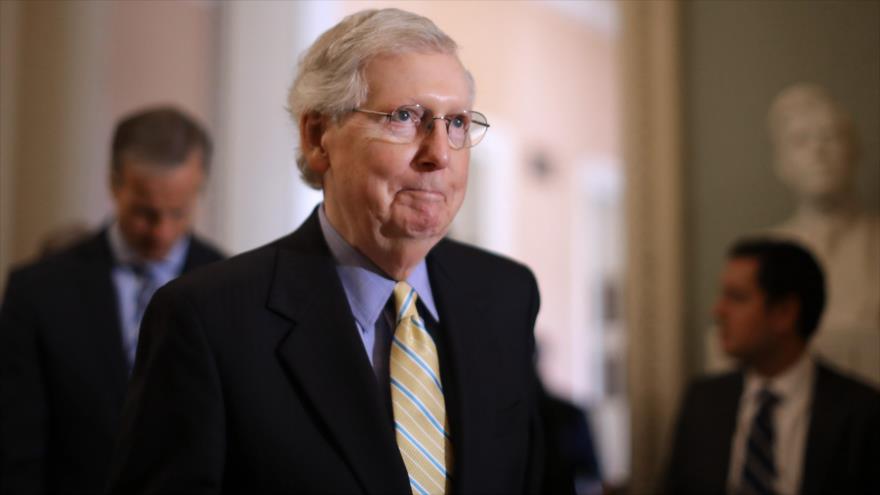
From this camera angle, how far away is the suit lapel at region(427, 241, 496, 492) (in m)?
1.07

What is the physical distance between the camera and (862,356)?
1.99 m

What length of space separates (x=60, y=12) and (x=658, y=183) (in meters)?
2.19

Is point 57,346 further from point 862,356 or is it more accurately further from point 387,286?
point 862,356

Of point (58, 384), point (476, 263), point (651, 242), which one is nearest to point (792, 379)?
point (651, 242)

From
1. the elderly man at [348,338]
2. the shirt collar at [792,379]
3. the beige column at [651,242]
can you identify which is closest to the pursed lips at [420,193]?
the elderly man at [348,338]

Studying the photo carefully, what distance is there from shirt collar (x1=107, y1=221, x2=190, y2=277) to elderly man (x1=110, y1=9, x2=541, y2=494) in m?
0.72

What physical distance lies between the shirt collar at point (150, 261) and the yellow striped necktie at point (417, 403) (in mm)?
823

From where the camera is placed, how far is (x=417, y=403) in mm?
1065

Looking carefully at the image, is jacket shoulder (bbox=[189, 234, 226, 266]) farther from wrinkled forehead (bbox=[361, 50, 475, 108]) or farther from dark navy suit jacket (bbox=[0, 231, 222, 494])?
wrinkled forehead (bbox=[361, 50, 475, 108])

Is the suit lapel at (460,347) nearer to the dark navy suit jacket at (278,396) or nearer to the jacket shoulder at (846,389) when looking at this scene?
the dark navy suit jacket at (278,396)

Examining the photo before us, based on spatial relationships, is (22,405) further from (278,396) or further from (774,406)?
(774,406)

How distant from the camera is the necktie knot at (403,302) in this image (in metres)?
1.11

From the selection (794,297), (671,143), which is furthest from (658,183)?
(794,297)

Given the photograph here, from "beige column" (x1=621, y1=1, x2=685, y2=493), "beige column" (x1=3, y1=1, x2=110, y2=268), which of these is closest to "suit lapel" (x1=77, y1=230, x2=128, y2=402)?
"beige column" (x1=3, y1=1, x2=110, y2=268)
